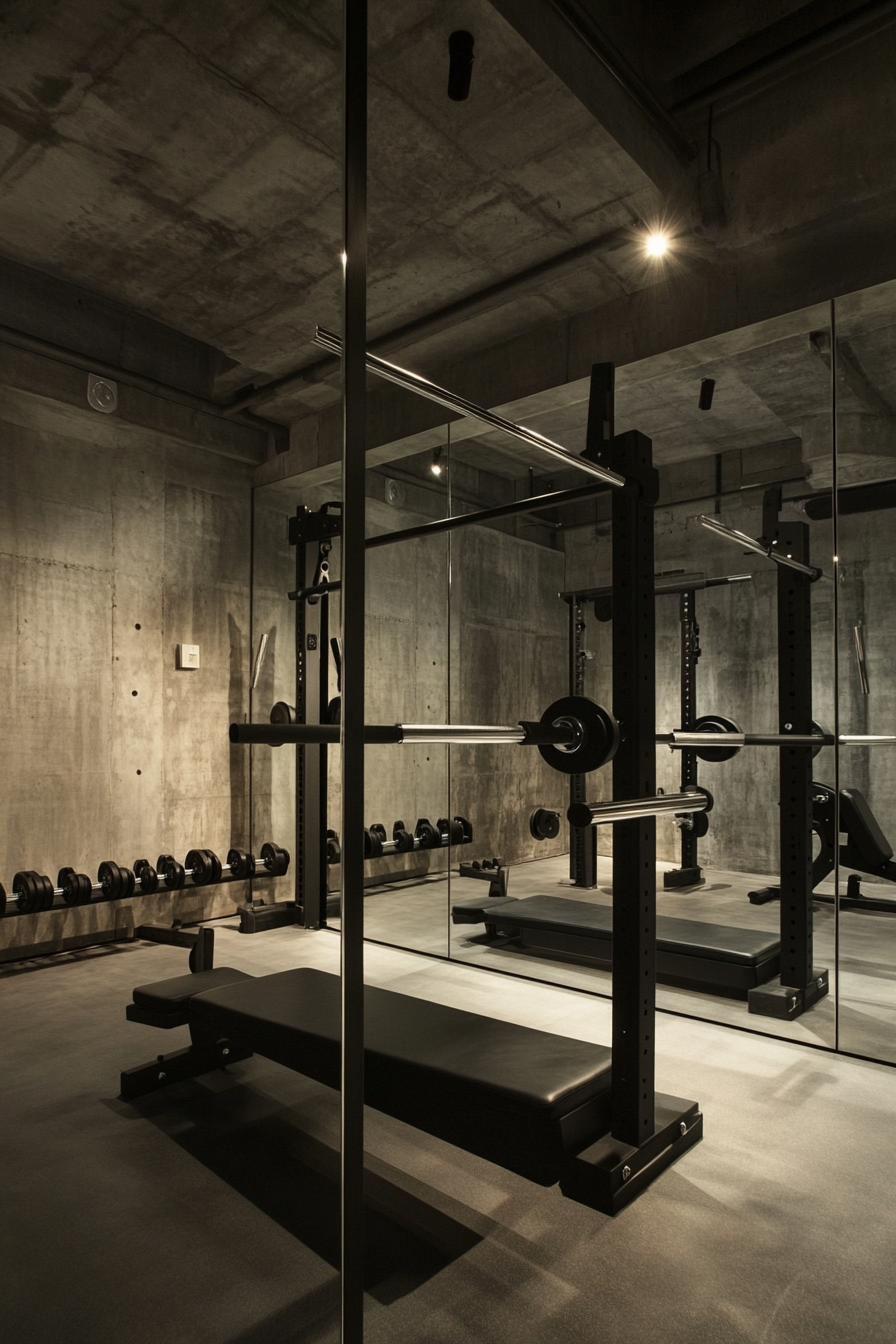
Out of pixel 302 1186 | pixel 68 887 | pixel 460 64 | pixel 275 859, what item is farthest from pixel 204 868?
pixel 460 64

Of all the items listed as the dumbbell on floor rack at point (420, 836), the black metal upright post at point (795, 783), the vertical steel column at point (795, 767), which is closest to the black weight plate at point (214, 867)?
the dumbbell on floor rack at point (420, 836)

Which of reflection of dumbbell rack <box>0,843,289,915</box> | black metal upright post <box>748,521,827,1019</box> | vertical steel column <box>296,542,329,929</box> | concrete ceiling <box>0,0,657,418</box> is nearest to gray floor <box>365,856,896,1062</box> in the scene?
black metal upright post <box>748,521,827,1019</box>

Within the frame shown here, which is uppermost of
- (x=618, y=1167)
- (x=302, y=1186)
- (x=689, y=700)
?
(x=689, y=700)

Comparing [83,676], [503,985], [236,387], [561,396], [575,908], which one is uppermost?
[236,387]

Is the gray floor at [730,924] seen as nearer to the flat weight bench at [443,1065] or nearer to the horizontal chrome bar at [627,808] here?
the flat weight bench at [443,1065]

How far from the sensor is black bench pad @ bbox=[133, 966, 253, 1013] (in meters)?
2.83

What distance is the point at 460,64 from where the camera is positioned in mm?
2578

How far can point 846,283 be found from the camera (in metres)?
3.29

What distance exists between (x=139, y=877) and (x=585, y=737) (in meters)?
3.58

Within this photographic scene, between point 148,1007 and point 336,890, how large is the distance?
289 centimetres

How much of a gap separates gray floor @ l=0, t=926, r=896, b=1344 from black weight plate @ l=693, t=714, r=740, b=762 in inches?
49.1

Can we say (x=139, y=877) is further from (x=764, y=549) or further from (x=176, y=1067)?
(x=764, y=549)

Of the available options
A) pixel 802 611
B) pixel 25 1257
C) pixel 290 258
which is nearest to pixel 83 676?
pixel 290 258

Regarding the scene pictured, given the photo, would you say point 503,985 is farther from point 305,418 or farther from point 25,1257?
point 305,418
